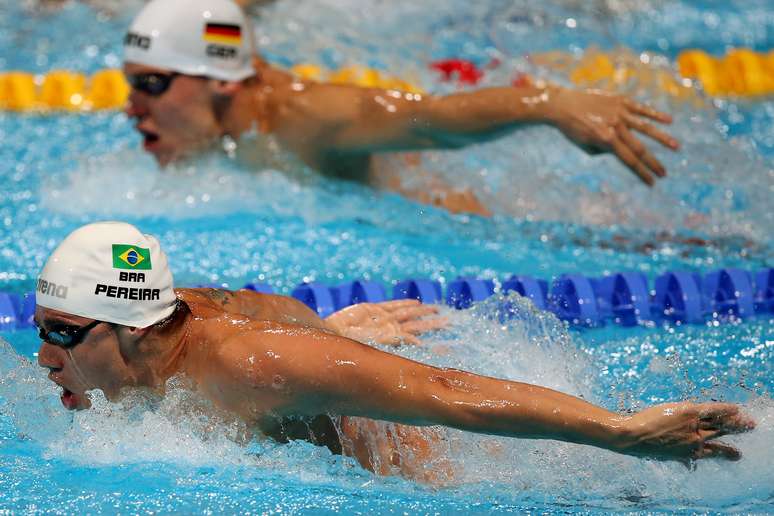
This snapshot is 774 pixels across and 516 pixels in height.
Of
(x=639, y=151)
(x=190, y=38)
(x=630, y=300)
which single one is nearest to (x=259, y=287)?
(x=190, y=38)

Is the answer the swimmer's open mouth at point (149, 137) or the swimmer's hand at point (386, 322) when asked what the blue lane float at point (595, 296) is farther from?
the swimmer's open mouth at point (149, 137)

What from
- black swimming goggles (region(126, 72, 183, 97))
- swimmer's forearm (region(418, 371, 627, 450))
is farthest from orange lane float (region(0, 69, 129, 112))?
swimmer's forearm (region(418, 371, 627, 450))

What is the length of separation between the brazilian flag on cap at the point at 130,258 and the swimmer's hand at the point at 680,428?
41.4 inches

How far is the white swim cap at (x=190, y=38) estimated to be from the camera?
4352 mm

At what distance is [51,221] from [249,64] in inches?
39.0

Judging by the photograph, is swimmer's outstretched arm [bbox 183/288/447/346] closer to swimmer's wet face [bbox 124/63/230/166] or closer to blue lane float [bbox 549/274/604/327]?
blue lane float [bbox 549/274/604/327]

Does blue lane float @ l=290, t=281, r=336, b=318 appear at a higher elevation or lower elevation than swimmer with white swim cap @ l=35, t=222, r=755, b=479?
lower

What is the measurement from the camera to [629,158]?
3.81m

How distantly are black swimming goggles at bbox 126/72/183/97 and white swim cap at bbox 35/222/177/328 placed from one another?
1932 mm

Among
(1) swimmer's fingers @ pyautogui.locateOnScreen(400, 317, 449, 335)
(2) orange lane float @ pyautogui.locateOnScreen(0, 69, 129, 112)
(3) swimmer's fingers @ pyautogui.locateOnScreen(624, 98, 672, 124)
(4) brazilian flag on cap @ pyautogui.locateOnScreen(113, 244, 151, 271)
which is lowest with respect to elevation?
(2) orange lane float @ pyautogui.locateOnScreen(0, 69, 129, 112)

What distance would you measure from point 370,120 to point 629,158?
3.03 ft

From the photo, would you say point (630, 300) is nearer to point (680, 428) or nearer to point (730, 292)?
point (730, 292)

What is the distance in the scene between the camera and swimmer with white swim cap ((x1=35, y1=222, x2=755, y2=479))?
2.34m

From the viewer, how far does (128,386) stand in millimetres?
2537
